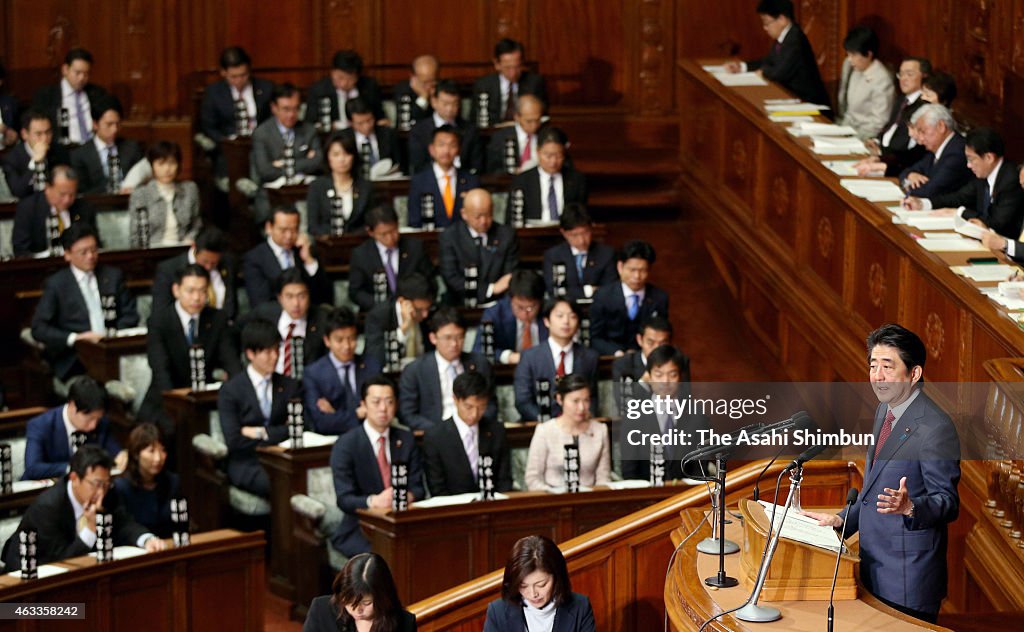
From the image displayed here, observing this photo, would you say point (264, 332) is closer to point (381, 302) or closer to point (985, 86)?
point (381, 302)

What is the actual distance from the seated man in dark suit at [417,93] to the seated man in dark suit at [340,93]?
0.53 ft

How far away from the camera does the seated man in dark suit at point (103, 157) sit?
8773 millimetres

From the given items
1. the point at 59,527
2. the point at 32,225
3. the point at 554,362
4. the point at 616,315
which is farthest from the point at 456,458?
the point at 32,225

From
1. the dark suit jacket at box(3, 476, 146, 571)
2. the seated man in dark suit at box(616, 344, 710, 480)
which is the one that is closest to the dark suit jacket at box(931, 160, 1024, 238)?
the seated man in dark suit at box(616, 344, 710, 480)

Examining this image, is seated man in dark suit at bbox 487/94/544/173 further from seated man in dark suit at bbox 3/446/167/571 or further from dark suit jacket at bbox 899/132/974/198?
seated man in dark suit at bbox 3/446/167/571

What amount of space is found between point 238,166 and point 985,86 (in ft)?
13.6

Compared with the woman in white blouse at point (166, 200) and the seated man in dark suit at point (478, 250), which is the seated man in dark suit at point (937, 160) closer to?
the seated man in dark suit at point (478, 250)

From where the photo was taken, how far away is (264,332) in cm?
675

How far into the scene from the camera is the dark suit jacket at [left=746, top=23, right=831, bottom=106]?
8.78 metres

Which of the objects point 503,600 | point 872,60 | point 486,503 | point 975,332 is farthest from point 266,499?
point 872,60

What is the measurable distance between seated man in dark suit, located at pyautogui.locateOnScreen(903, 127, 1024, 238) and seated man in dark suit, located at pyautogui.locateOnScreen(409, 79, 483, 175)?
3374mm

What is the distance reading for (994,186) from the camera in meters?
6.32

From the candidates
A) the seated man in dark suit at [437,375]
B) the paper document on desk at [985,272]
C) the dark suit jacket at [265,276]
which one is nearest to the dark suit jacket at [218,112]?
the dark suit jacket at [265,276]

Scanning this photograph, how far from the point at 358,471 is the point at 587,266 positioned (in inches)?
77.4
